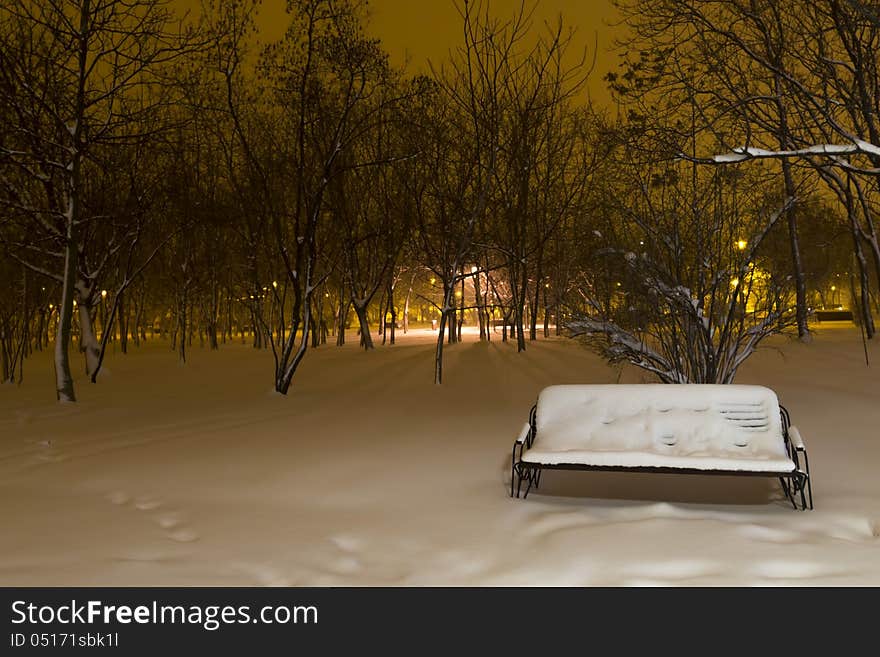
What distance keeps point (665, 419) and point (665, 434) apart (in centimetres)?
14

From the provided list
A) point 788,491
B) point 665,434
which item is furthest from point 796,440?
point 665,434

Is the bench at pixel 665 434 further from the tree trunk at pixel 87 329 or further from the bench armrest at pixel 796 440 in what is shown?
the tree trunk at pixel 87 329

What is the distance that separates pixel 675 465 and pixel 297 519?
8.68ft

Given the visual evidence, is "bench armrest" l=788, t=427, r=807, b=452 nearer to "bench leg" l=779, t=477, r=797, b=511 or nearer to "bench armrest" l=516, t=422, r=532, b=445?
"bench leg" l=779, t=477, r=797, b=511

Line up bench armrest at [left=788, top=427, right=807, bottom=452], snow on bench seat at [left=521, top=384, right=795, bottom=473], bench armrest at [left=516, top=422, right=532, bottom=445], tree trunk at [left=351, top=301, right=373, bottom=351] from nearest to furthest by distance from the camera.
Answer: bench armrest at [left=788, top=427, right=807, bottom=452] → snow on bench seat at [left=521, top=384, right=795, bottom=473] → bench armrest at [left=516, top=422, right=532, bottom=445] → tree trunk at [left=351, top=301, right=373, bottom=351]

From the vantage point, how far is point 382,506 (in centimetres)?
549

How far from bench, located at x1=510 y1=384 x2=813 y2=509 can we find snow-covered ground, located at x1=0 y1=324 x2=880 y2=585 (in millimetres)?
311

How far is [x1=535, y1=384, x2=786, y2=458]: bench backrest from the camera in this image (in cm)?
554

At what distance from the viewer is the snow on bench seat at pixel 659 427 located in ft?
17.0

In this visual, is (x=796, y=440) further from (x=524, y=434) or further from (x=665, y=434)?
(x=524, y=434)

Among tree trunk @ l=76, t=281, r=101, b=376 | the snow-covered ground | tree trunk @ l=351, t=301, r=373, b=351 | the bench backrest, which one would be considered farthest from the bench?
tree trunk @ l=351, t=301, r=373, b=351
